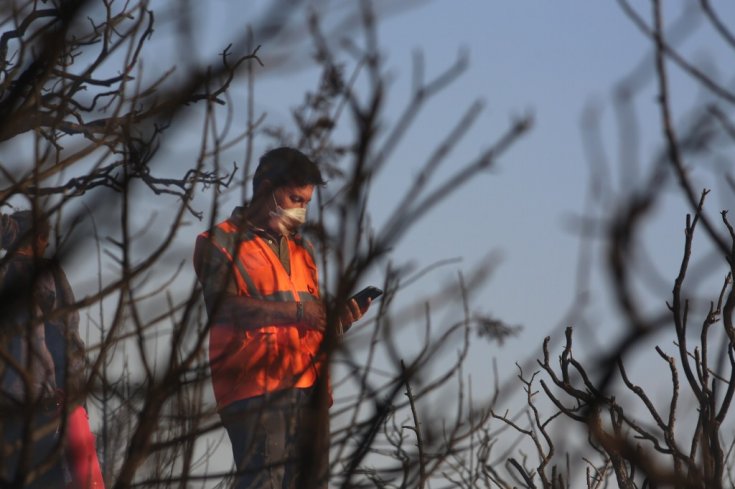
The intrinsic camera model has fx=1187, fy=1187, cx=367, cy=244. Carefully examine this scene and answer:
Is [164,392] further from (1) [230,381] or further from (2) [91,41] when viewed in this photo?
(2) [91,41]

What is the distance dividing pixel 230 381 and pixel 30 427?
1.99 feet

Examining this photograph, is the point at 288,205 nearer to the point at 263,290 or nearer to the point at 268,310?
the point at 263,290

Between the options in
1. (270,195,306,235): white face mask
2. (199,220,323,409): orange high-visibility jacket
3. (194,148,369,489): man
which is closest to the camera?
(194,148,369,489): man

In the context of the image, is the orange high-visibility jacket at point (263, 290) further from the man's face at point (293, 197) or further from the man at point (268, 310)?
the man's face at point (293, 197)

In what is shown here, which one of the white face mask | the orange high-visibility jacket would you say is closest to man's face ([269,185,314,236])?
the white face mask

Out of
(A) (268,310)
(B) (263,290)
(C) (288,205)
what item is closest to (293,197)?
(C) (288,205)

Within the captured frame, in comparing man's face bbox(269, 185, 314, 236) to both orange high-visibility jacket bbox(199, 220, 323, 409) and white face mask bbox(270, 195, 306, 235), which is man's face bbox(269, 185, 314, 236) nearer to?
white face mask bbox(270, 195, 306, 235)

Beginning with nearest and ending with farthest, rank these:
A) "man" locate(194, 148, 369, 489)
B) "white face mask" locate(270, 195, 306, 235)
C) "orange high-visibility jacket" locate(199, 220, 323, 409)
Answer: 1. "man" locate(194, 148, 369, 489)
2. "orange high-visibility jacket" locate(199, 220, 323, 409)
3. "white face mask" locate(270, 195, 306, 235)

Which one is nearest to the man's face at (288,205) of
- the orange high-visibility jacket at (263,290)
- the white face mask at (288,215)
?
the white face mask at (288,215)

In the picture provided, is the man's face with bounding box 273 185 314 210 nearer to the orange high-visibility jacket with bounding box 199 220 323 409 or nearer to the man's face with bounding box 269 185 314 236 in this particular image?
the man's face with bounding box 269 185 314 236

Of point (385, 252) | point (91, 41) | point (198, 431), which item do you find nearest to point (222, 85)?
point (91, 41)

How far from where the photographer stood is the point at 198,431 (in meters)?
2.09

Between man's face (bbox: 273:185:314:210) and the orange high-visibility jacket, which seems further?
man's face (bbox: 273:185:314:210)

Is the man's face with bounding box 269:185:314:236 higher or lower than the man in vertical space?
higher
